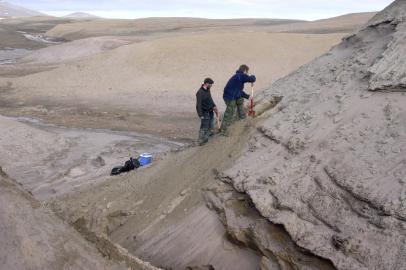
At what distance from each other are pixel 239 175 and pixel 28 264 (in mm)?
2692

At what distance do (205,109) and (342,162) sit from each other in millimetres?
3098

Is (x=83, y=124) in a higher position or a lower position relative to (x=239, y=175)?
lower

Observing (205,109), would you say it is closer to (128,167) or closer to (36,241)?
(128,167)

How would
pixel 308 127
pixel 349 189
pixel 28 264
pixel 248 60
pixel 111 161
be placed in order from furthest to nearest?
1. pixel 248 60
2. pixel 111 161
3. pixel 308 127
4. pixel 349 189
5. pixel 28 264

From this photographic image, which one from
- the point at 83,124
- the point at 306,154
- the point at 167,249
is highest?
the point at 306,154

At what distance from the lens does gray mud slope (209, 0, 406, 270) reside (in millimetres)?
4547

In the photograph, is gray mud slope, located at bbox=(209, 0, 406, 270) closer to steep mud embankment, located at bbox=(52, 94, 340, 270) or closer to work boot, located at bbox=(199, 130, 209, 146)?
steep mud embankment, located at bbox=(52, 94, 340, 270)

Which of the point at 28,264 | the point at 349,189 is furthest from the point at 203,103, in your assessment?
the point at 28,264

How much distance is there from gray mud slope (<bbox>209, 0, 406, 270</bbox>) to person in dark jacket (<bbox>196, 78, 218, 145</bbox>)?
118cm

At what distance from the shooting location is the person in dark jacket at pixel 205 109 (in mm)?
7801

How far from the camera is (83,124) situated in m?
15.0

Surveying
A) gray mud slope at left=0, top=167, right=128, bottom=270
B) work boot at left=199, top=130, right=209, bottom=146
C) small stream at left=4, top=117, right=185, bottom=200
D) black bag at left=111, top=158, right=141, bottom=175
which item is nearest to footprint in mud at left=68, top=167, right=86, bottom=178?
small stream at left=4, top=117, right=185, bottom=200

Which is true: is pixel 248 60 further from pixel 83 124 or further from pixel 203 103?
pixel 203 103

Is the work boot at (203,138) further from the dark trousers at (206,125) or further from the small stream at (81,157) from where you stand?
the small stream at (81,157)
